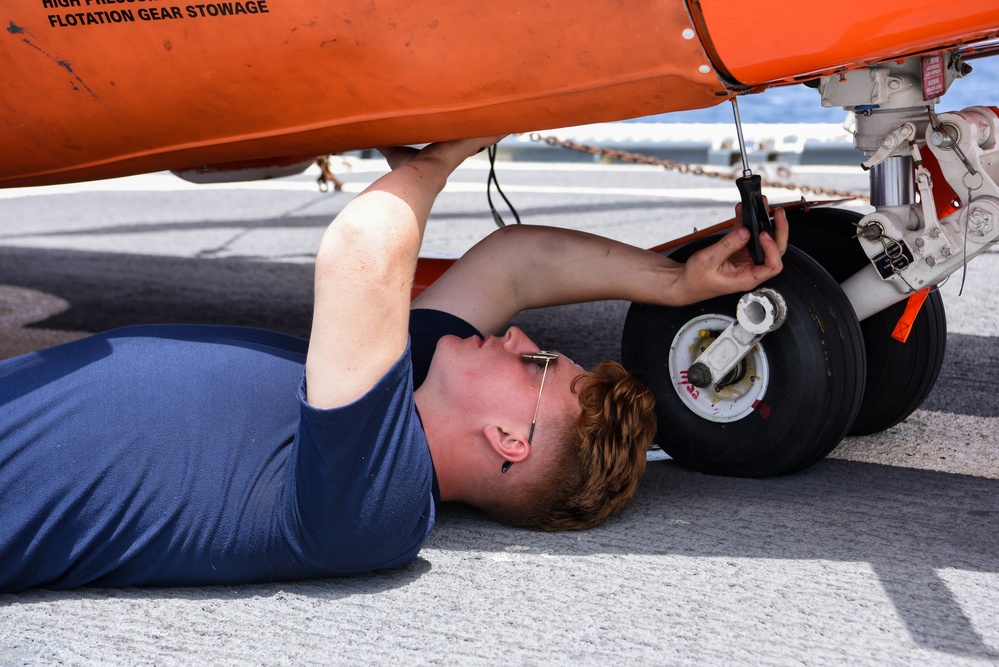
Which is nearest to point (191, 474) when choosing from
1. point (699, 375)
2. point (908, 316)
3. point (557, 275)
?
point (557, 275)

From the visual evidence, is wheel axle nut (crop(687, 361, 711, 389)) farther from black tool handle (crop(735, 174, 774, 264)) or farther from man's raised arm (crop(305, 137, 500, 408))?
man's raised arm (crop(305, 137, 500, 408))

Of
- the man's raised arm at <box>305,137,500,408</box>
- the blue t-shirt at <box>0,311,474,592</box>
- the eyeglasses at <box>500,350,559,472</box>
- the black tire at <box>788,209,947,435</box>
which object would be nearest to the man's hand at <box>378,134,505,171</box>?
the man's raised arm at <box>305,137,500,408</box>

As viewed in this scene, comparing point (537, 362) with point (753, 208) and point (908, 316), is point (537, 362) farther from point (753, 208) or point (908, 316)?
point (908, 316)

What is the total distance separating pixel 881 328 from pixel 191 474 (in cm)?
159

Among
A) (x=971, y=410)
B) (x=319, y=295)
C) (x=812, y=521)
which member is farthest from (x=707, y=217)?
(x=319, y=295)

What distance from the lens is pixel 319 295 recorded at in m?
1.66

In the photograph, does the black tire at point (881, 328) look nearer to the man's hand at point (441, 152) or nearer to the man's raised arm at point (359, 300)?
the man's hand at point (441, 152)

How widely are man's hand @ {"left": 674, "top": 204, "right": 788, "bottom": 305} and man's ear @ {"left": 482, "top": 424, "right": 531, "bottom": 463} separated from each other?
54cm

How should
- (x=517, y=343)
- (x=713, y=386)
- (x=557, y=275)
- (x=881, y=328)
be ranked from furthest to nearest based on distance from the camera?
(x=881, y=328)
(x=557, y=275)
(x=713, y=386)
(x=517, y=343)

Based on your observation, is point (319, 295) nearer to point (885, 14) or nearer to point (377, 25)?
point (377, 25)

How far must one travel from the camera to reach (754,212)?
→ 213 cm

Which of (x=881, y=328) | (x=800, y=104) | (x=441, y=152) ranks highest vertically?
(x=800, y=104)

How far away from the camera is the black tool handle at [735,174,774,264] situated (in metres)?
2.12

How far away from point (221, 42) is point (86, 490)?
0.86 m
